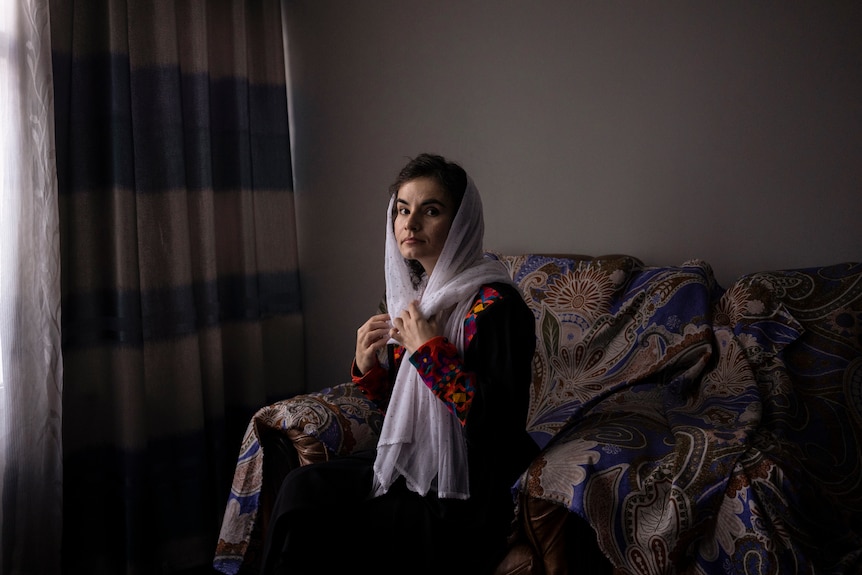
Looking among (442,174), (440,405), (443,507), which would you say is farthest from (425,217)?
(443,507)

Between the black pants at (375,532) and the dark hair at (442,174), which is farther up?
the dark hair at (442,174)

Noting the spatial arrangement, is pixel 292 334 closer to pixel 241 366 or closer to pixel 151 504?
pixel 241 366

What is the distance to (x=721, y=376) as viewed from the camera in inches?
68.9

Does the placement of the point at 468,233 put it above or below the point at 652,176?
below

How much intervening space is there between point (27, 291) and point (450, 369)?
141 centimetres

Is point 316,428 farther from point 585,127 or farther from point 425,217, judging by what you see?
point 585,127

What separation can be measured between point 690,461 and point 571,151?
1.30 m

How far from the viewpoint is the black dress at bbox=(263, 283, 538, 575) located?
125 centimetres

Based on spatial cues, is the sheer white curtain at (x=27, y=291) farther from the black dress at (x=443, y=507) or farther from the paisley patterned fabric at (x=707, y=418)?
the paisley patterned fabric at (x=707, y=418)

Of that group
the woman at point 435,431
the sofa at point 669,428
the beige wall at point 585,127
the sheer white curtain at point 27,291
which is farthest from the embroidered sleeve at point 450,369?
the sheer white curtain at point 27,291

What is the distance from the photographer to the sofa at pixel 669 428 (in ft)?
4.39

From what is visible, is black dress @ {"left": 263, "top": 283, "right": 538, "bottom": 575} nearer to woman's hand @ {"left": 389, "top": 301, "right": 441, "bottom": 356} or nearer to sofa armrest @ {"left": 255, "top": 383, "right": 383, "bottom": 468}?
woman's hand @ {"left": 389, "top": 301, "right": 441, "bottom": 356}

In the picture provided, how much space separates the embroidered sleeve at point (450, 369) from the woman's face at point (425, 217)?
0.18 metres

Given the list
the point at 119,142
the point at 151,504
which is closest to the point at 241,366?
the point at 151,504
